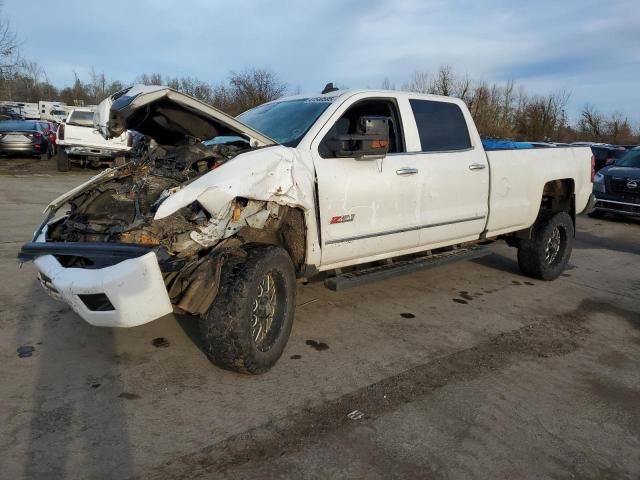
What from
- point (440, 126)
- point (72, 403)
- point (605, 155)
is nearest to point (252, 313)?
point (72, 403)

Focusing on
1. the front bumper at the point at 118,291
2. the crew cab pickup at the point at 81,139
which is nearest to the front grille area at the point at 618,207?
the front bumper at the point at 118,291

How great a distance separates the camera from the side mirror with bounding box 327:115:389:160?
13.0ft

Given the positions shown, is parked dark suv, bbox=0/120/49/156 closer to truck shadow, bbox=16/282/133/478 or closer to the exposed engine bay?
truck shadow, bbox=16/282/133/478

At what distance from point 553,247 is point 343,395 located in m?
4.30

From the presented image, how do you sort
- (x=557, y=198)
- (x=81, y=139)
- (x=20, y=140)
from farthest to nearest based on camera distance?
(x=20, y=140) → (x=81, y=139) → (x=557, y=198)

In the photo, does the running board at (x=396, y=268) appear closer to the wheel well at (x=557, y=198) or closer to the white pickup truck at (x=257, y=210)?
the white pickup truck at (x=257, y=210)

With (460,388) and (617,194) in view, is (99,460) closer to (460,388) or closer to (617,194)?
(460,388)

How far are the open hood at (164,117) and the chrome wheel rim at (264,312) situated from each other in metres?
1.02

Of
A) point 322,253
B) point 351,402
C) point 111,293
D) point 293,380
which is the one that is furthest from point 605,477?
point 111,293

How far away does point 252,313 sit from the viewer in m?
3.52

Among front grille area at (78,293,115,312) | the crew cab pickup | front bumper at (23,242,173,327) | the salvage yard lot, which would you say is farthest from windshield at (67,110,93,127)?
front grille area at (78,293,115,312)

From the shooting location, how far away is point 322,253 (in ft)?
13.3

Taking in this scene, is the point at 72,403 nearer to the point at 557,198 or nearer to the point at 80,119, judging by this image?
the point at 557,198

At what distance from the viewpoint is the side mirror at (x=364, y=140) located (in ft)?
13.0
